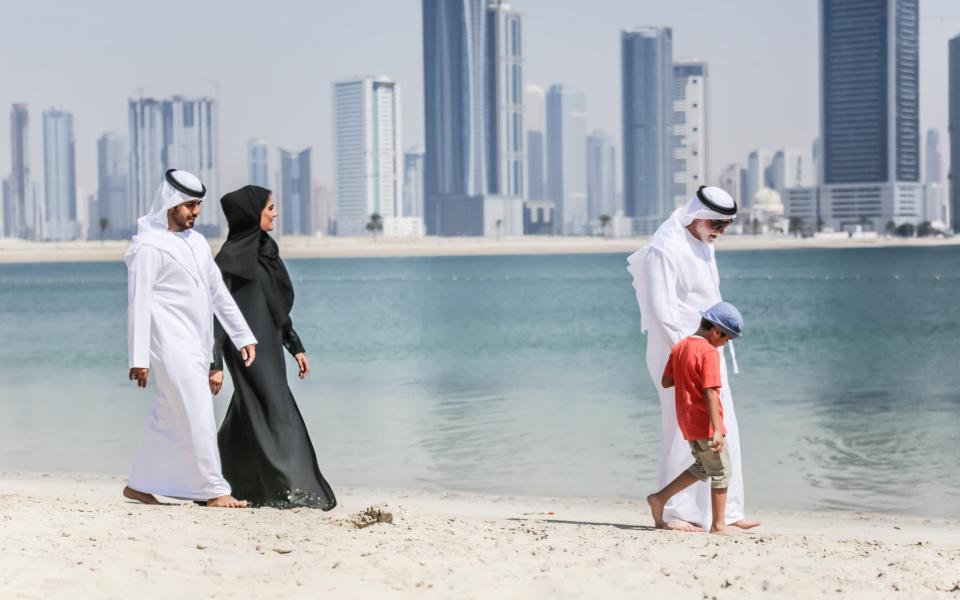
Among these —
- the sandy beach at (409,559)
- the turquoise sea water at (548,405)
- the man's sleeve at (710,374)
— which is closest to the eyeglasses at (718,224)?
the man's sleeve at (710,374)

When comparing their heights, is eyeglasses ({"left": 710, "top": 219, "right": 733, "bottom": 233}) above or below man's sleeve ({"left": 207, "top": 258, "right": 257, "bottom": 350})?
above

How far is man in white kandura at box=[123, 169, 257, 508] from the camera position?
5.97 meters

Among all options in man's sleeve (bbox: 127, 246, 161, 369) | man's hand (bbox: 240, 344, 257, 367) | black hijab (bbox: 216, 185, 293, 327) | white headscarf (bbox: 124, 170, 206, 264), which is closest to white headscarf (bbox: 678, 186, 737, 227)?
black hijab (bbox: 216, 185, 293, 327)

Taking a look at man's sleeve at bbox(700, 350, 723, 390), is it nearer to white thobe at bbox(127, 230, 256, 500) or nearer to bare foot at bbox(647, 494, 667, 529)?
bare foot at bbox(647, 494, 667, 529)

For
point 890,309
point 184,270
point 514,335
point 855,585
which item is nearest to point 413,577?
point 855,585

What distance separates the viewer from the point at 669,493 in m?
5.80

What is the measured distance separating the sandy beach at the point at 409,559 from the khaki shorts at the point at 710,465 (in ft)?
0.79

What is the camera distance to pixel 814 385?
1834cm

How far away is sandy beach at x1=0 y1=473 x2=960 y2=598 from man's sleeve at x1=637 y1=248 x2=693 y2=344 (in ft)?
2.86

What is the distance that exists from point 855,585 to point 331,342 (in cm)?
2589

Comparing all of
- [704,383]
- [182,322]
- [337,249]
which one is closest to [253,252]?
[182,322]

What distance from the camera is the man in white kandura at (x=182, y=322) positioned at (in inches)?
235

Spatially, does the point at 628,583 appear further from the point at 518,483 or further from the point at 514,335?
the point at 514,335

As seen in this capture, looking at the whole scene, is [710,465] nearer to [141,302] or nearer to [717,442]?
[717,442]
